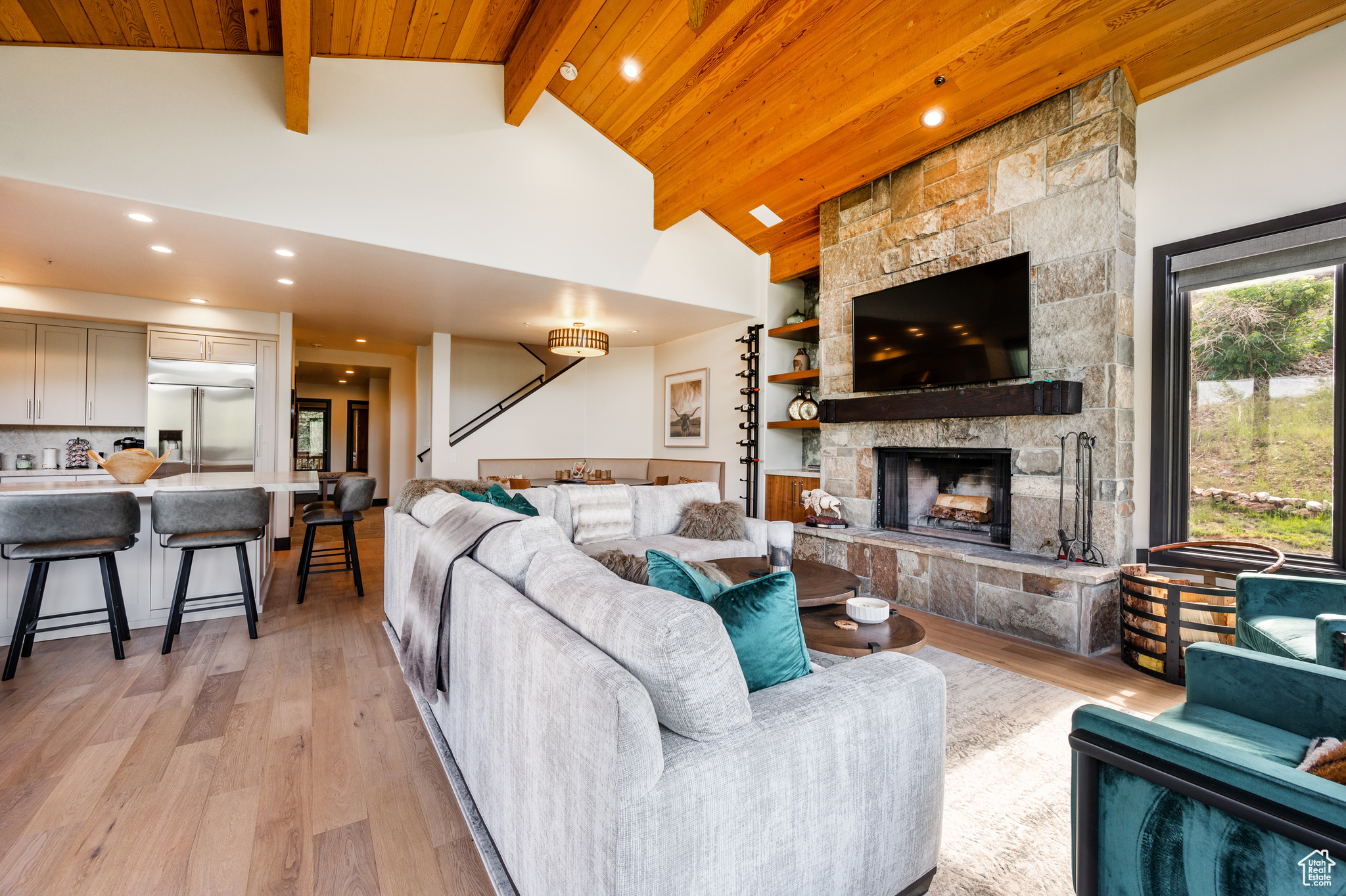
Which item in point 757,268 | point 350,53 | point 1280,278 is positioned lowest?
point 1280,278

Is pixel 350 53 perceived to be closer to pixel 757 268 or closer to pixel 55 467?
pixel 757 268

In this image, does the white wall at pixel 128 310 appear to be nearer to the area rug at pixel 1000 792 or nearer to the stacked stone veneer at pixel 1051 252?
the area rug at pixel 1000 792

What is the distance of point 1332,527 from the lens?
291 cm

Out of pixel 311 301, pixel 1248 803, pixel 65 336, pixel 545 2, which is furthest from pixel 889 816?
pixel 65 336

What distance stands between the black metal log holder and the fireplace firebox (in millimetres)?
1613

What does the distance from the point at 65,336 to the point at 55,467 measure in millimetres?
1212

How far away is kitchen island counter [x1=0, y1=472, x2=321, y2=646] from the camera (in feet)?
9.90

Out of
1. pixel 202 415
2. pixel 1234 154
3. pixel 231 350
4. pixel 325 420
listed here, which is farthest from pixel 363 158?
pixel 325 420

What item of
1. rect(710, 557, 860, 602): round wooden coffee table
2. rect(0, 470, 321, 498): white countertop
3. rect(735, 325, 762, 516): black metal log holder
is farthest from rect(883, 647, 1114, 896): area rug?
rect(0, 470, 321, 498): white countertop

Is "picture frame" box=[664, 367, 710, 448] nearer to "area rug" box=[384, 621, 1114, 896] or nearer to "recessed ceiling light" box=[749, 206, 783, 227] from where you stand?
"recessed ceiling light" box=[749, 206, 783, 227]

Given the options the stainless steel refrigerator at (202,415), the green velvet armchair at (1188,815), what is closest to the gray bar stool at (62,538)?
the stainless steel refrigerator at (202,415)

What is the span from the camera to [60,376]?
5234 millimetres

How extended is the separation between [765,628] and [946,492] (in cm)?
366

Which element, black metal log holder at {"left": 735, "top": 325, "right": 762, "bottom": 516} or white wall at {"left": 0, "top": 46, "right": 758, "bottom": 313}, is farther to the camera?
black metal log holder at {"left": 735, "top": 325, "right": 762, "bottom": 516}
